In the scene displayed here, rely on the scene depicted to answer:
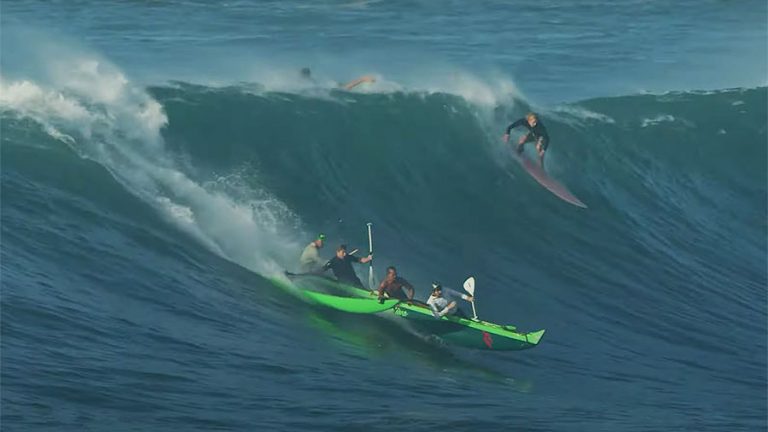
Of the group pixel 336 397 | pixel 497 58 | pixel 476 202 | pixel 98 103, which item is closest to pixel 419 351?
pixel 336 397

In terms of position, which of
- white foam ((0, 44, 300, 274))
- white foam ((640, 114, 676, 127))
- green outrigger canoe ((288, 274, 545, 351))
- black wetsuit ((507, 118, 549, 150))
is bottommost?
green outrigger canoe ((288, 274, 545, 351))

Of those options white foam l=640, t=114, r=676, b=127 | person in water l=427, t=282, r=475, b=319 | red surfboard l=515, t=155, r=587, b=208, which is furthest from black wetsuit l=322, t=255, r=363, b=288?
white foam l=640, t=114, r=676, b=127

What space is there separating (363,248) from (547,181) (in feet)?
17.5

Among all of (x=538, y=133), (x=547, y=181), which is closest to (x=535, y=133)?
(x=538, y=133)

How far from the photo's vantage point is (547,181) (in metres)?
29.9

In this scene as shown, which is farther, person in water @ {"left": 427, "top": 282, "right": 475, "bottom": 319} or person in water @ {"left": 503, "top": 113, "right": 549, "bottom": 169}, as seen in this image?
person in water @ {"left": 503, "top": 113, "right": 549, "bottom": 169}

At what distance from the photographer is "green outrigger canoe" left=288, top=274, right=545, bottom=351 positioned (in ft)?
69.4

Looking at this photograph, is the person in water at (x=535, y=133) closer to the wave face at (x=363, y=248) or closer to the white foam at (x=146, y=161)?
the wave face at (x=363, y=248)

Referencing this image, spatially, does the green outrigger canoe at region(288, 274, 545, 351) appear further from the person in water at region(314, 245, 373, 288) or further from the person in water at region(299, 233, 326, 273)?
the person in water at region(299, 233, 326, 273)

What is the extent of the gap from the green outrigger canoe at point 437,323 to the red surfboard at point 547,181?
7.88m

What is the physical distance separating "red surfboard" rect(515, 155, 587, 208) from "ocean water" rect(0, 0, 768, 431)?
0.19 m

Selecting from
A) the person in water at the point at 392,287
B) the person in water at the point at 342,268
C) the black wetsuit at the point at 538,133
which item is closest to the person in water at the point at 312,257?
the person in water at the point at 342,268

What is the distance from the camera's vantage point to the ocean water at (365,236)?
1888 centimetres

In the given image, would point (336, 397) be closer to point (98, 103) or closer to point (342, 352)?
point (342, 352)
